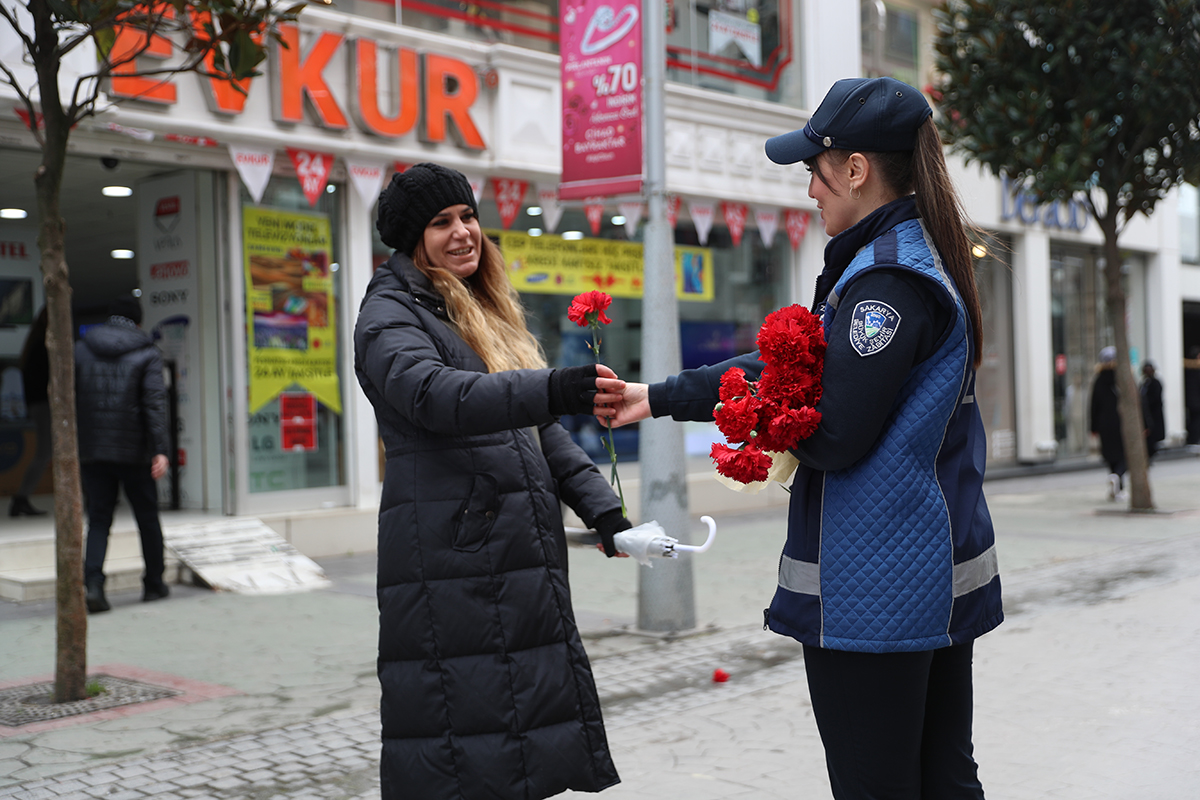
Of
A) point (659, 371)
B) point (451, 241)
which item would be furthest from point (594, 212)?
point (451, 241)

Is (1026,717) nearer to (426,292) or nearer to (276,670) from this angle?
(426,292)

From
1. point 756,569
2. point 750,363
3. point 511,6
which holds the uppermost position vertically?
point 511,6

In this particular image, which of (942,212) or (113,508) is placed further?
(113,508)

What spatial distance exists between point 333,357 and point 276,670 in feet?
16.1

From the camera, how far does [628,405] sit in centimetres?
245

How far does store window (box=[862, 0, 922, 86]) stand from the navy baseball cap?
48.3ft

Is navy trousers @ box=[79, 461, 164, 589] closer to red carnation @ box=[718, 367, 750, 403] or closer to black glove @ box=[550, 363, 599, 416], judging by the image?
black glove @ box=[550, 363, 599, 416]

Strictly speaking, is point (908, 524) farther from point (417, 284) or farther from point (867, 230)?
point (417, 284)

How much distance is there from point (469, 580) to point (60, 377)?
3.58 meters

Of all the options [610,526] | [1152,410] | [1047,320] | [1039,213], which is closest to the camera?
[610,526]

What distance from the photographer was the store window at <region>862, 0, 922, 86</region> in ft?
53.6

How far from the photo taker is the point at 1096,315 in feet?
69.3

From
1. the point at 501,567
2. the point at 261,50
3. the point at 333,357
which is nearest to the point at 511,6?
the point at 333,357

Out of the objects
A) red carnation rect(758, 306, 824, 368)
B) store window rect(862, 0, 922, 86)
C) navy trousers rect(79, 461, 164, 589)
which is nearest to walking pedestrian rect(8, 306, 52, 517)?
navy trousers rect(79, 461, 164, 589)
